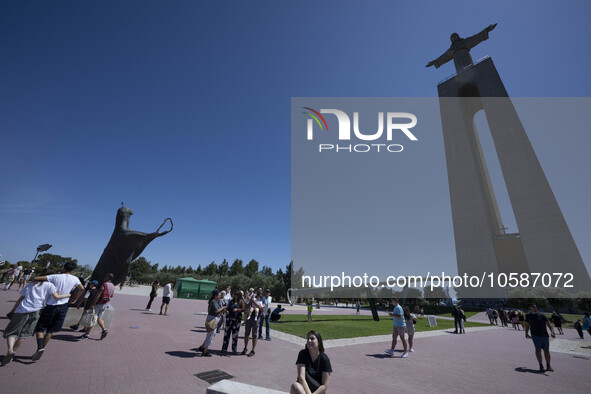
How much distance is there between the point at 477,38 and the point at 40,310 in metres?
70.0

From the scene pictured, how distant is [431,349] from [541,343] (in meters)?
3.67

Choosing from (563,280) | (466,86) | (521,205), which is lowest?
(563,280)

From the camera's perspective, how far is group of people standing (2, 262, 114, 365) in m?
4.86

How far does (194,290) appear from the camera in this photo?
34312 millimetres

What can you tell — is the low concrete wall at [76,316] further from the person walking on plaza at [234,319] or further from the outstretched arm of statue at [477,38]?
the outstretched arm of statue at [477,38]

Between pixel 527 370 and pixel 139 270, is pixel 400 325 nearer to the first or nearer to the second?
pixel 527 370

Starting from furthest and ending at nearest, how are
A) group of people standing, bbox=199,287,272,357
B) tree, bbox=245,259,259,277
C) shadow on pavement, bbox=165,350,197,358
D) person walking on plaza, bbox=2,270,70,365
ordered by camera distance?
1. tree, bbox=245,259,259,277
2. group of people standing, bbox=199,287,272,357
3. shadow on pavement, bbox=165,350,197,358
4. person walking on plaza, bbox=2,270,70,365

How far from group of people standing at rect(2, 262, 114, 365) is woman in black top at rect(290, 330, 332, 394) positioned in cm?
471

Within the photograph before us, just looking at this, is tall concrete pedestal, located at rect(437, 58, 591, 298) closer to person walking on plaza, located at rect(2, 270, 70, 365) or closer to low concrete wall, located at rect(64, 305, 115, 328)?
low concrete wall, located at rect(64, 305, 115, 328)

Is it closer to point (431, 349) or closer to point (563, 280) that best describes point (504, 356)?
point (431, 349)

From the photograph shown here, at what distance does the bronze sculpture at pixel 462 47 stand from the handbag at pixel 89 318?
210 feet

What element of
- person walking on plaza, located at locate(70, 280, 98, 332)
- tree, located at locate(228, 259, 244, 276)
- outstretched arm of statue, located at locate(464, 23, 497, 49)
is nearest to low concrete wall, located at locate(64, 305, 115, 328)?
person walking on plaza, located at locate(70, 280, 98, 332)

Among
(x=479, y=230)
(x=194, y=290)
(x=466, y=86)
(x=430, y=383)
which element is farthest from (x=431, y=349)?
(x=466, y=86)

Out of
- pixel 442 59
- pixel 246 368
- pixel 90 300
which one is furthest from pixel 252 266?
pixel 246 368
